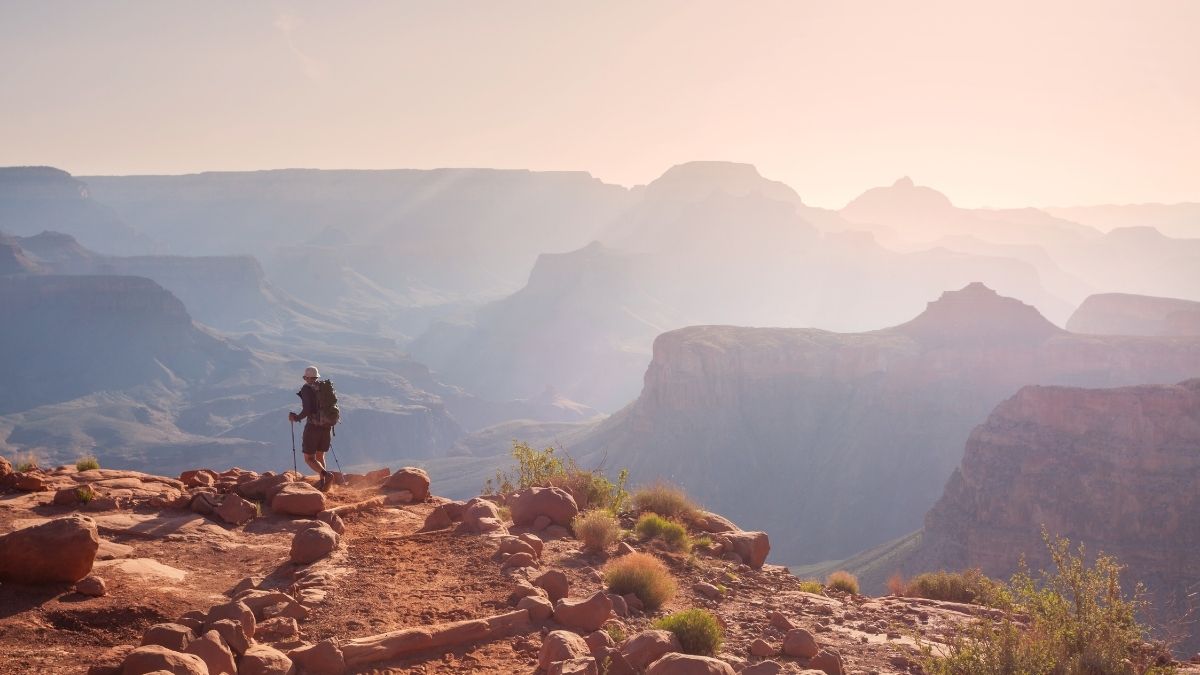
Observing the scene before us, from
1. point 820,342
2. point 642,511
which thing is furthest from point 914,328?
point 642,511


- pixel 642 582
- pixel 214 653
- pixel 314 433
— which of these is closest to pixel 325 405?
pixel 314 433

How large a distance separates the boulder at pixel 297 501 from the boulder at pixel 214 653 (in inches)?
241

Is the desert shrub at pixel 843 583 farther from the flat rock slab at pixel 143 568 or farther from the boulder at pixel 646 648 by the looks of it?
the flat rock slab at pixel 143 568

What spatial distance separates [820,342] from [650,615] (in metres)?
119

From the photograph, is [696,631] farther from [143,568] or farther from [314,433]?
[314,433]

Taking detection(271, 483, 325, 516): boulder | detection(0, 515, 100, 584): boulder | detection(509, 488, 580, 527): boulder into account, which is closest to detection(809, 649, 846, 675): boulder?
detection(509, 488, 580, 527): boulder

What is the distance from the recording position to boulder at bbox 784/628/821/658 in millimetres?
10594

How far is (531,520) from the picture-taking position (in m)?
15.1

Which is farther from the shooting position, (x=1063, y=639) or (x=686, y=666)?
(x=1063, y=639)

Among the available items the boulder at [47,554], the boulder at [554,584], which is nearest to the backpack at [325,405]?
the boulder at [554,584]

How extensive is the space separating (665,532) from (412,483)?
543cm

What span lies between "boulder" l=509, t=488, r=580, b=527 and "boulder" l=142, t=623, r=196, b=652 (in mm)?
7607

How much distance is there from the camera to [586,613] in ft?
34.0

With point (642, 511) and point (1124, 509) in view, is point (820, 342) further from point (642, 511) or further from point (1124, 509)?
point (642, 511)
